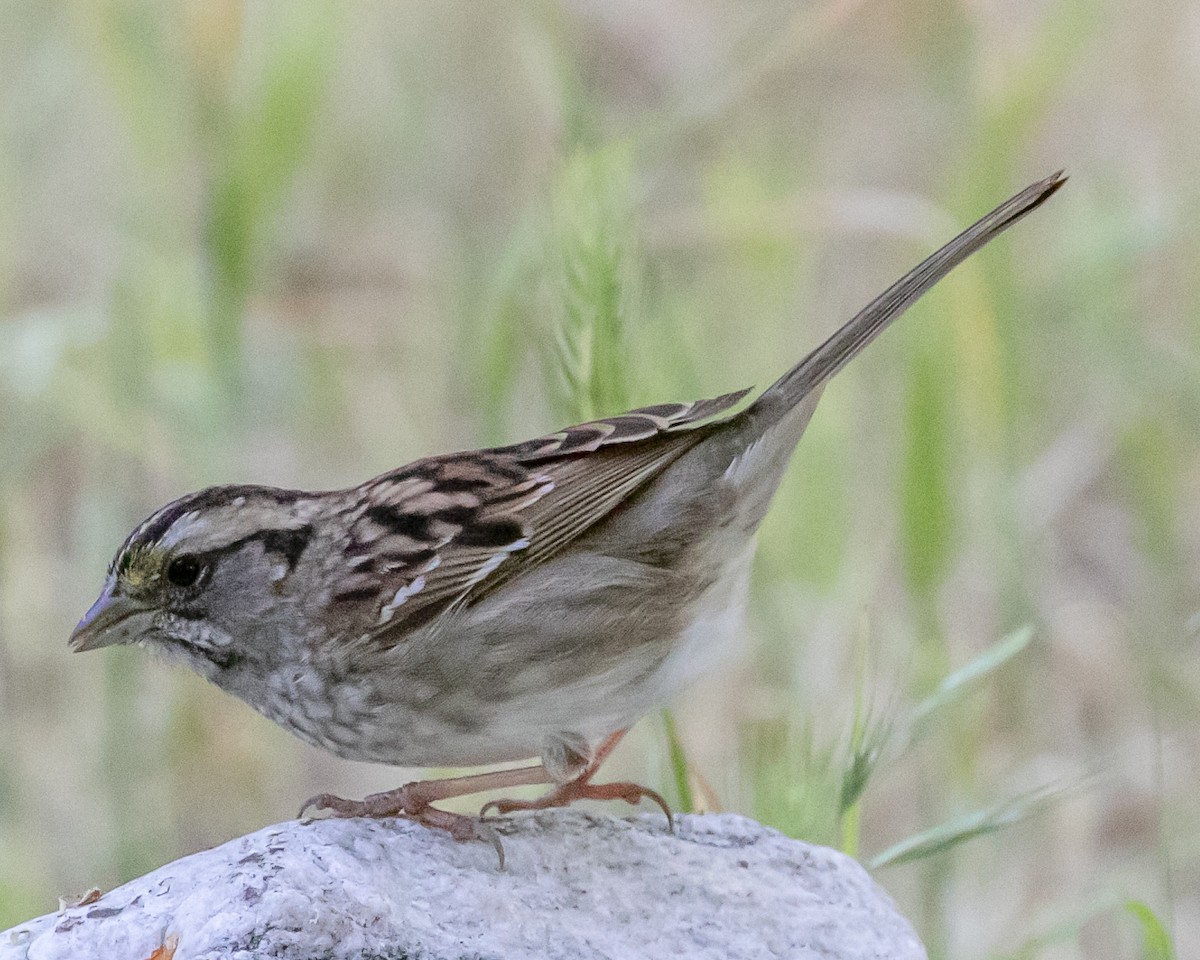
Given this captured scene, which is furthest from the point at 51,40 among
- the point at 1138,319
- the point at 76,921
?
the point at 76,921

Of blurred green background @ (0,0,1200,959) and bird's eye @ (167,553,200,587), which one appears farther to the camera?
blurred green background @ (0,0,1200,959)

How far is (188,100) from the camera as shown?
349 centimetres

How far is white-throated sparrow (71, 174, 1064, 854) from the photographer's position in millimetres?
2311

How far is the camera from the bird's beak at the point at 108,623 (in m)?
2.39

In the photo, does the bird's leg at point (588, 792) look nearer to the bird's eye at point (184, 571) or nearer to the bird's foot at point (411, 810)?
the bird's foot at point (411, 810)

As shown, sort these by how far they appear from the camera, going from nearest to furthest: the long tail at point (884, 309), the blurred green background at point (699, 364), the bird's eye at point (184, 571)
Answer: the long tail at point (884, 309) < the bird's eye at point (184, 571) < the blurred green background at point (699, 364)

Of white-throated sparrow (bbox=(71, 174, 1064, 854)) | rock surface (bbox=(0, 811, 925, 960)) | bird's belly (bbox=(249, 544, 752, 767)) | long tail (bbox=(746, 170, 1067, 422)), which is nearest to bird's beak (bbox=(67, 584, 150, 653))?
white-throated sparrow (bbox=(71, 174, 1064, 854))

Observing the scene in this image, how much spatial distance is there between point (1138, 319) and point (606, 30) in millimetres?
2027

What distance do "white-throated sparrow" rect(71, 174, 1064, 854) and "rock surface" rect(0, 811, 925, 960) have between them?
0.45ft

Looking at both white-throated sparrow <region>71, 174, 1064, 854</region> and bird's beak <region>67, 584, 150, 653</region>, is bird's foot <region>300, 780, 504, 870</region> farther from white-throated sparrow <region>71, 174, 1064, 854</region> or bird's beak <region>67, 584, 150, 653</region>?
bird's beak <region>67, 584, 150, 653</region>

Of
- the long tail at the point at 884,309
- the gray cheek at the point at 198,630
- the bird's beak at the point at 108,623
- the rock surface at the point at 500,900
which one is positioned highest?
the long tail at the point at 884,309

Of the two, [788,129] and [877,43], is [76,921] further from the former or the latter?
[877,43]

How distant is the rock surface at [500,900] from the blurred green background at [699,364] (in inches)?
4.1

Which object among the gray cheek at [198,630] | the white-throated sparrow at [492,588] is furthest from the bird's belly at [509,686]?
the gray cheek at [198,630]
